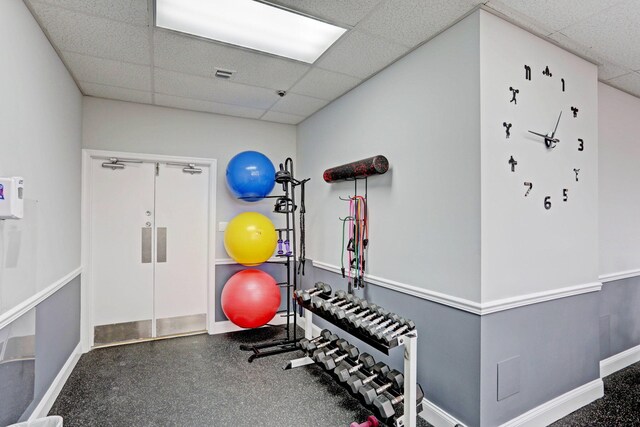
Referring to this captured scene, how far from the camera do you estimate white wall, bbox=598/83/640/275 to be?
3205mm

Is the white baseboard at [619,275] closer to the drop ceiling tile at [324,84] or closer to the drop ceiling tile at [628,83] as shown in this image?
the drop ceiling tile at [628,83]

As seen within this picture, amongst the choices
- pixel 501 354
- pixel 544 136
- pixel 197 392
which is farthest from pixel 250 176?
pixel 501 354

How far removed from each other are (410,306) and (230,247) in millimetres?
2161

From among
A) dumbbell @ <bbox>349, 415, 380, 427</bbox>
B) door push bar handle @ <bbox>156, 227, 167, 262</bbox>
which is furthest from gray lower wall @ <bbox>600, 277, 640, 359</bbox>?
door push bar handle @ <bbox>156, 227, 167, 262</bbox>

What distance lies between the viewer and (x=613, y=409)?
2.56 m

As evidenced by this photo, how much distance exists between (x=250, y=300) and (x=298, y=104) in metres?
2.34

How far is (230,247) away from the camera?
12.6 feet

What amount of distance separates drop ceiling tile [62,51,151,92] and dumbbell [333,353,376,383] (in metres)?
3.11

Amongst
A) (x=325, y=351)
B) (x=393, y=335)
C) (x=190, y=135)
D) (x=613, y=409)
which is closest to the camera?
(x=393, y=335)

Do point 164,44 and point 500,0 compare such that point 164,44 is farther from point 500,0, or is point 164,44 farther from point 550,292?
point 550,292

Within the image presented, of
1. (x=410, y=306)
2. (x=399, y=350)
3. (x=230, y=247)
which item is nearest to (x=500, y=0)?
(x=410, y=306)

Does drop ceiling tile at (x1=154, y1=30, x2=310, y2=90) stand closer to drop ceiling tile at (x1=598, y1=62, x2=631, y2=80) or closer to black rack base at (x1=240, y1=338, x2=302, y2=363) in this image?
drop ceiling tile at (x1=598, y1=62, x2=631, y2=80)

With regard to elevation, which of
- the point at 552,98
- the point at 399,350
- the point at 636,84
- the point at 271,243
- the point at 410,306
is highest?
the point at 636,84

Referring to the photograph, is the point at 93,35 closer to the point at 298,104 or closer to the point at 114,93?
the point at 114,93
